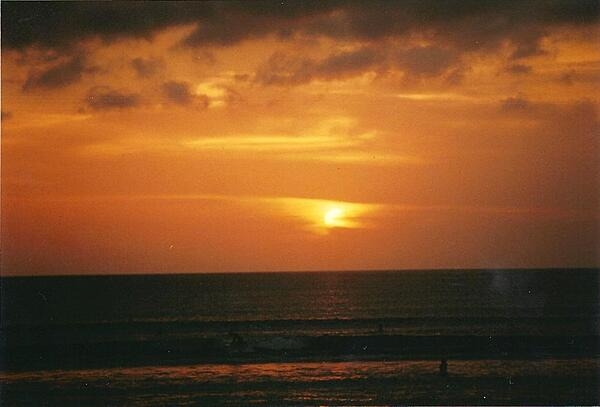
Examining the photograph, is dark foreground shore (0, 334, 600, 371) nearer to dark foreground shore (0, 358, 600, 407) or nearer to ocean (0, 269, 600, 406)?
ocean (0, 269, 600, 406)

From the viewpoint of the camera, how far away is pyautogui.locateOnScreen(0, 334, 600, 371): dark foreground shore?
35.8 metres

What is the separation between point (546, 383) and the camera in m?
28.7

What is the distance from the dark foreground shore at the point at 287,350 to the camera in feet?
117

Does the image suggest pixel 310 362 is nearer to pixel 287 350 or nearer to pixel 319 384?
pixel 287 350

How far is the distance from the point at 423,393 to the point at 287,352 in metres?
12.4

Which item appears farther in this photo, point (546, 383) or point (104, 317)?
point (104, 317)

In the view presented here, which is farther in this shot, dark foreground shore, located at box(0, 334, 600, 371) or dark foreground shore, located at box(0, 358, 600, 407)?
dark foreground shore, located at box(0, 334, 600, 371)

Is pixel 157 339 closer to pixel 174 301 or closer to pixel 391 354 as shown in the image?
pixel 391 354

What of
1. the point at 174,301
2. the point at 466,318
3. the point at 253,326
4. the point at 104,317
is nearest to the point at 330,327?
the point at 253,326

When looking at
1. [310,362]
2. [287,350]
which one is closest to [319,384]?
[310,362]

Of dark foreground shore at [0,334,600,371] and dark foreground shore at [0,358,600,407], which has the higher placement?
dark foreground shore at [0,334,600,371]

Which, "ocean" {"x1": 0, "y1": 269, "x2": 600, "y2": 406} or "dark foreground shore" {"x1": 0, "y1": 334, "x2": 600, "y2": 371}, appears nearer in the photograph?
"ocean" {"x1": 0, "y1": 269, "x2": 600, "y2": 406}

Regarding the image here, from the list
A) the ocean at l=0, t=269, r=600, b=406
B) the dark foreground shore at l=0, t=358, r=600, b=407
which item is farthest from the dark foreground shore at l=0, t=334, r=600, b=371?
the dark foreground shore at l=0, t=358, r=600, b=407

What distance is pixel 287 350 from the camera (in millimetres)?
39000
